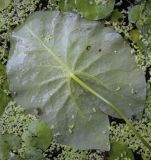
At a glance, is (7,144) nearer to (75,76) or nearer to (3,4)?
(75,76)

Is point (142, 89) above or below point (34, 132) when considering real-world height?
above

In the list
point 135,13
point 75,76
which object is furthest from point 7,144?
point 135,13

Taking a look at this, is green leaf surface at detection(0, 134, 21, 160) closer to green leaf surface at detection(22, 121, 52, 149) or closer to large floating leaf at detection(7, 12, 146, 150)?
green leaf surface at detection(22, 121, 52, 149)

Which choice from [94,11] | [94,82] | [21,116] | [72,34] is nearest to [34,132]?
[21,116]

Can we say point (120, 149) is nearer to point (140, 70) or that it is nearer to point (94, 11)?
point (140, 70)

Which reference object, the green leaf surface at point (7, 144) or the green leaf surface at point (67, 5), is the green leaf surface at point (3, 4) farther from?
the green leaf surface at point (7, 144)
